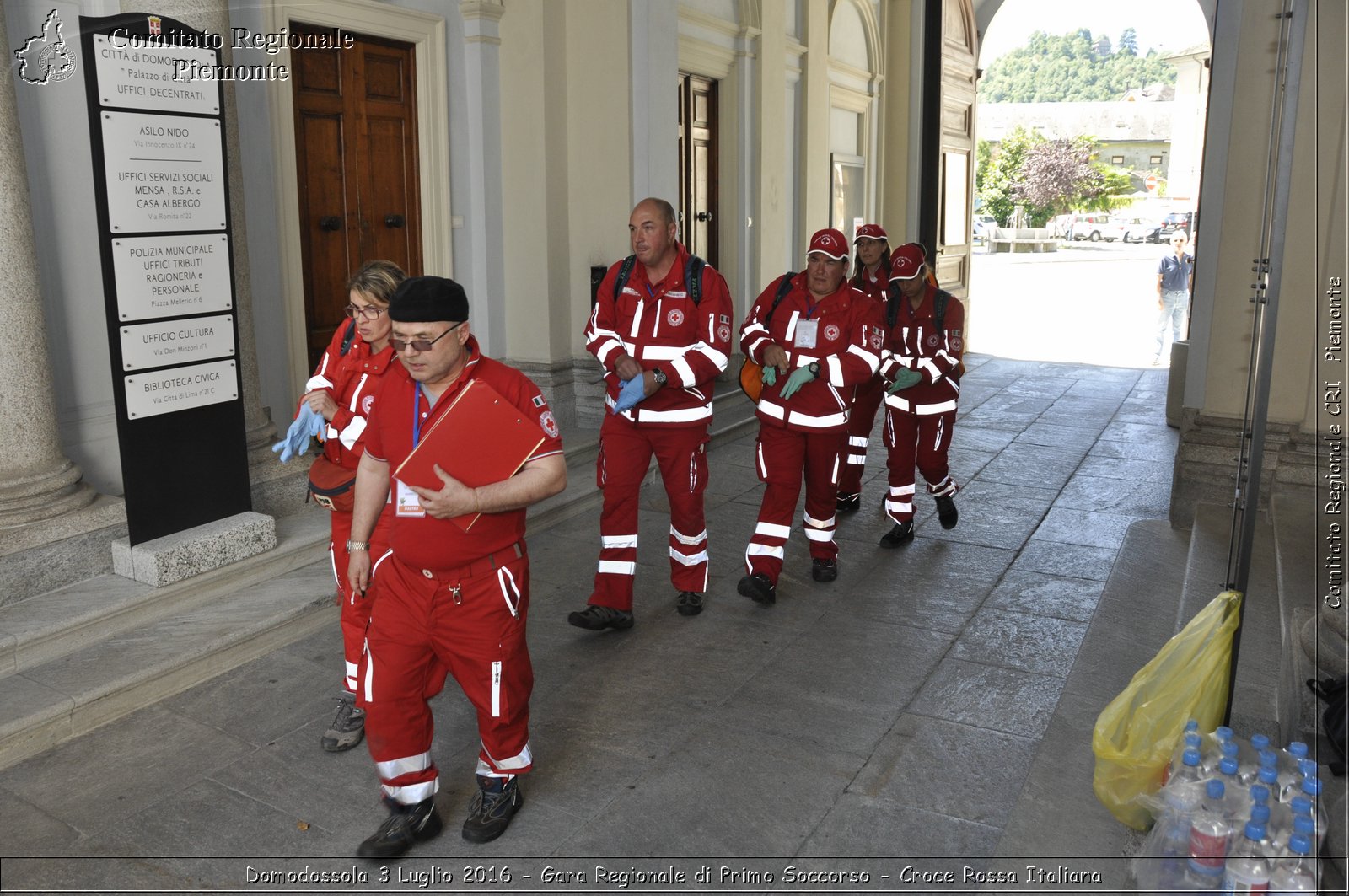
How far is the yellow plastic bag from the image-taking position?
329 cm

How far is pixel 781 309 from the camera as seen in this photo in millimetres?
5945

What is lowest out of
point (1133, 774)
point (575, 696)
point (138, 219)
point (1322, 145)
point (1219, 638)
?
→ point (575, 696)

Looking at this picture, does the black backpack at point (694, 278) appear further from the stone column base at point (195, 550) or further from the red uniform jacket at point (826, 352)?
the stone column base at point (195, 550)

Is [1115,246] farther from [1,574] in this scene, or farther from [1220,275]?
[1,574]

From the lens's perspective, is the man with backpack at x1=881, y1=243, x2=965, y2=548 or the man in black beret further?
the man with backpack at x1=881, y1=243, x2=965, y2=548

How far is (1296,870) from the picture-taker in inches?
102

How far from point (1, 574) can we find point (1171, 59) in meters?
57.1

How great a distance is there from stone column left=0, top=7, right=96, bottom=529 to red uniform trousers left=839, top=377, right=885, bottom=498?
4.57m

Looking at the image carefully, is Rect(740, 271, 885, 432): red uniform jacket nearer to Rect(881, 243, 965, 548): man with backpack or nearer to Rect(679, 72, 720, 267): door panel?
Rect(881, 243, 965, 548): man with backpack

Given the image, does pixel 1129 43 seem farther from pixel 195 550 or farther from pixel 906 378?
pixel 195 550

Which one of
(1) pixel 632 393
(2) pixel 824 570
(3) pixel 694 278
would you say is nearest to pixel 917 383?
(2) pixel 824 570

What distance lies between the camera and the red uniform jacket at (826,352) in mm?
5746

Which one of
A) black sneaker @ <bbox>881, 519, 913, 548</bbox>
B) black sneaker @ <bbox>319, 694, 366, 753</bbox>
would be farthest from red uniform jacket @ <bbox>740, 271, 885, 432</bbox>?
black sneaker @ <bbox>319, 694, 366, 753</bbox>

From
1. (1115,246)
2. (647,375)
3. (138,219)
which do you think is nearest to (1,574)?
(138,219)
